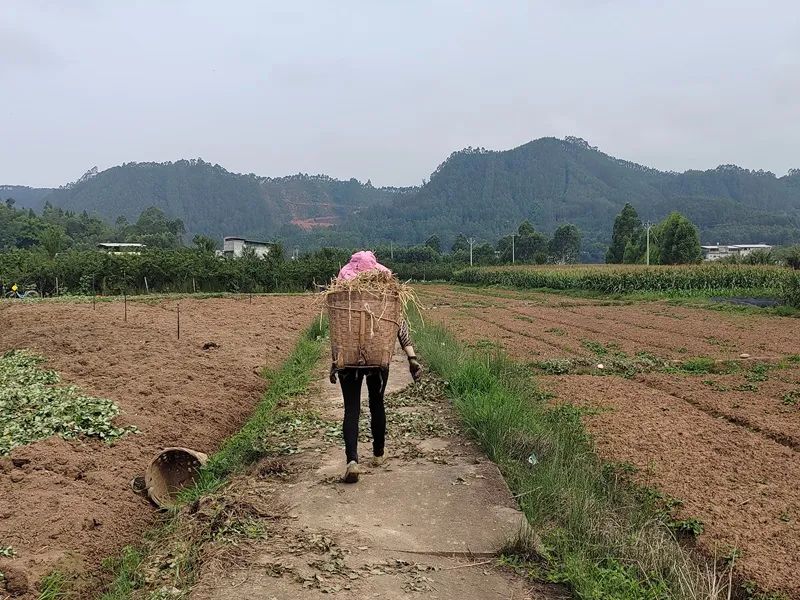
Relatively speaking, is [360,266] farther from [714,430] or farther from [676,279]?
[676,279]

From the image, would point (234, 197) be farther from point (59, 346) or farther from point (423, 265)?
point (59, 346)

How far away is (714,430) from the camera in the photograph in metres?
6.93

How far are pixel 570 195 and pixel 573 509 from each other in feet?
499

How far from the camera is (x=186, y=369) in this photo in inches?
359

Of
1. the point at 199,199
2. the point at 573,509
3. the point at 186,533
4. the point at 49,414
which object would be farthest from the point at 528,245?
the point at 199,199

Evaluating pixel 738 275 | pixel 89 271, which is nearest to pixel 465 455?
pixel 89 271

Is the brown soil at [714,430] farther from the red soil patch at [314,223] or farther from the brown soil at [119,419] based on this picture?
the red soil patch at [314,223]

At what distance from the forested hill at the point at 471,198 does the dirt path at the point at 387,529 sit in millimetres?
109608

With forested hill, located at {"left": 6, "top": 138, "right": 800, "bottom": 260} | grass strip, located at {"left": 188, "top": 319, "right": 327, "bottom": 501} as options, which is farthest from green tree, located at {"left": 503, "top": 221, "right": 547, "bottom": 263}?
grass strip, located at {"left": 188, "top": 319, "right": 327, "bottom": 501}

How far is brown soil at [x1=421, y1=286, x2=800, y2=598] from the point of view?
169 inches

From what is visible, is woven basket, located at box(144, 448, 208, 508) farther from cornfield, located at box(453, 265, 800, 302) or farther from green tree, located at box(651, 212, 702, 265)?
green tree, located at box(651, 212, 702, 265)

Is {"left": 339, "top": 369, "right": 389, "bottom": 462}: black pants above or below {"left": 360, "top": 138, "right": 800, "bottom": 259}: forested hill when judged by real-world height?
below

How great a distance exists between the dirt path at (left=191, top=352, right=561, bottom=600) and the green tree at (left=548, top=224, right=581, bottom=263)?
257 feet

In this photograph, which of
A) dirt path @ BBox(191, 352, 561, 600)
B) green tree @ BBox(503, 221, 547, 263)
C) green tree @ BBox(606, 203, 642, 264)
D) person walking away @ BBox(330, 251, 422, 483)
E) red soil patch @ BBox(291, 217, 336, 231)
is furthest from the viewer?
red soil patch @ BBox(291, 217, 336, 231)
